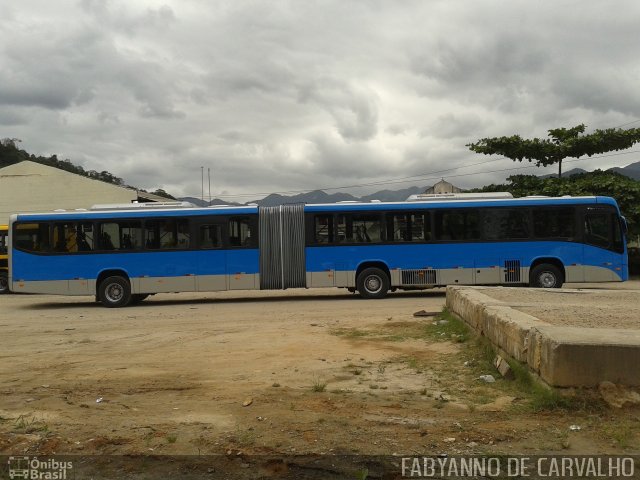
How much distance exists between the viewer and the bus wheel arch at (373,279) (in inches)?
701

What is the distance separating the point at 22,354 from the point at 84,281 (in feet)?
28.7

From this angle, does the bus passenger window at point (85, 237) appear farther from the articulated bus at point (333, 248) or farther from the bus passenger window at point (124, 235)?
the bus passenger window at point (124, 235)

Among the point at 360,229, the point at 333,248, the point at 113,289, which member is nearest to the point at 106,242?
the point at 113,289

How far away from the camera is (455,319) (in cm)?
1059

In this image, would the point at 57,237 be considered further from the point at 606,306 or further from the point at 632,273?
the point at 632,273

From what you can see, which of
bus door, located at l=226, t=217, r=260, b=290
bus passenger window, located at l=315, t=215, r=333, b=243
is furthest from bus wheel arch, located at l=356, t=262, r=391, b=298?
bus door, located at l=226, t=217, r=260, b=290

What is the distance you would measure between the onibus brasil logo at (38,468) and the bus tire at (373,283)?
13834mm

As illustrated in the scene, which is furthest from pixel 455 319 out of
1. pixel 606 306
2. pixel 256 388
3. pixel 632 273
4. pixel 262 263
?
pixel 632 273

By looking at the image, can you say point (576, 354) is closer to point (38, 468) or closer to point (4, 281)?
point (38, 468)

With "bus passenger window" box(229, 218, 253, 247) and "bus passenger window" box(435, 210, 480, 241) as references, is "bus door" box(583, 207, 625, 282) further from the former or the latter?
"bus passenger window" box(229, 218, 253, 247)

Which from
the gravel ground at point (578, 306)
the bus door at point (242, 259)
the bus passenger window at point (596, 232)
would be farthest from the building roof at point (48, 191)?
the gravel ground at point (578, 306)

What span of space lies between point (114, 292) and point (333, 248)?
22.1 feet

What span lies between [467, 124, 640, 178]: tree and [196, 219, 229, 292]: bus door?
16.2m

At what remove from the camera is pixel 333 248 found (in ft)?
58.8
